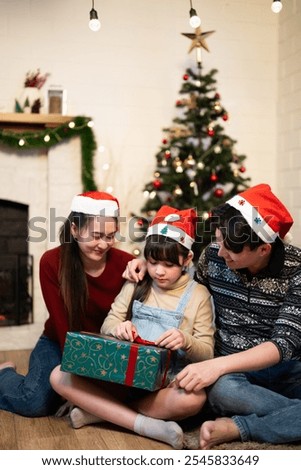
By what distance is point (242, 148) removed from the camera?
4.50 metres

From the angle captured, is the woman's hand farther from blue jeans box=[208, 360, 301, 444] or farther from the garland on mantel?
the garland on mantel

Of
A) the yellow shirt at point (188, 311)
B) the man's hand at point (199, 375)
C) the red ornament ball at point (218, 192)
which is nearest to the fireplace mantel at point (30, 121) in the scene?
the red ornament ball at point (218, 192)

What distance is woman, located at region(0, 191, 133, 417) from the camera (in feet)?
7.79

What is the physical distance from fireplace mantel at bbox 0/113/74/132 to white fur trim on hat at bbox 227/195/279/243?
2.06 m

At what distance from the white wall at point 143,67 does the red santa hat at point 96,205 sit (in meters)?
1.68

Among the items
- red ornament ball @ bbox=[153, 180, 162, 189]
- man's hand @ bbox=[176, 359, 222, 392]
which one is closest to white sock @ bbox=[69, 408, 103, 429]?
man's hand @ bbox=[176, 359, 222, 392]

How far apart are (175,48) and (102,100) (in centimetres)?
62

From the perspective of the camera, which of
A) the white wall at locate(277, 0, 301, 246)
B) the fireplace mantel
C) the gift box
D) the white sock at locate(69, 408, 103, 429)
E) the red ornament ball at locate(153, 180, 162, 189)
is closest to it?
the gift box

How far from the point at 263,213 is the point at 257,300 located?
1.01 ft

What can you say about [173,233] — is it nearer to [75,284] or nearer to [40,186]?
[75,284]

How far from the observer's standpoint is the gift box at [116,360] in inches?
79.3

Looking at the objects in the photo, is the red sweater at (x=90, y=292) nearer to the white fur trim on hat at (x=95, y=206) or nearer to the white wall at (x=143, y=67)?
the white fur trim on hat at (x=95, y=206)

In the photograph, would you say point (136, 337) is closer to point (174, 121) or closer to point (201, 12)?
point (174, 121)
